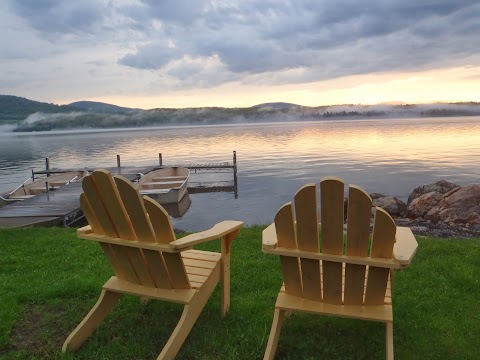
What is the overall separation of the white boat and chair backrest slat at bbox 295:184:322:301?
14903mm

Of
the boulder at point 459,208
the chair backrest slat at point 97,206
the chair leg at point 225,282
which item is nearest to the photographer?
the chair backrest slat at point 97,206

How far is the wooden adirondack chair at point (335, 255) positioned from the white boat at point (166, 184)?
1481cm

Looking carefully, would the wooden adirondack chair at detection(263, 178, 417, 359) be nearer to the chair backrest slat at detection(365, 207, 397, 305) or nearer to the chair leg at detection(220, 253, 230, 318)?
the chair backrest slat at detection(365, 207, 397, 305)

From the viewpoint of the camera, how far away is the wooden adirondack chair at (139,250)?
3100 millimetres

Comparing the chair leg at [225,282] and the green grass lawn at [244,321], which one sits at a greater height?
the chair leg at [225,282]

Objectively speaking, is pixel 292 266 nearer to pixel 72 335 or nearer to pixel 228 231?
pixel 228 231

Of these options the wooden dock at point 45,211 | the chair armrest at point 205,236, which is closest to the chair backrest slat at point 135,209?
the chair armrest at point 205,236

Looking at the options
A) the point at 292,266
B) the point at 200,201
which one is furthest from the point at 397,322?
the point at 200,201

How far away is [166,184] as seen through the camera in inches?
859

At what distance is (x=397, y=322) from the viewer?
3852mm

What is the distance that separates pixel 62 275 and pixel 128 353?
2.28 metres

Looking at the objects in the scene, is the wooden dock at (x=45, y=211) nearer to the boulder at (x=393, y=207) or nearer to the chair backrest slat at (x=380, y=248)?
the boulder at (x=393, y=207)

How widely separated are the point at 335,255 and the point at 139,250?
153 cm

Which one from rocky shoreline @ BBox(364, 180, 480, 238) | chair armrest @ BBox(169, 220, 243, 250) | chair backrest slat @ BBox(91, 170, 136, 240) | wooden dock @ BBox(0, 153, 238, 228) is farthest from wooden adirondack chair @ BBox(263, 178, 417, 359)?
wooden dock @ BBox(0, 153, 238, 228)
